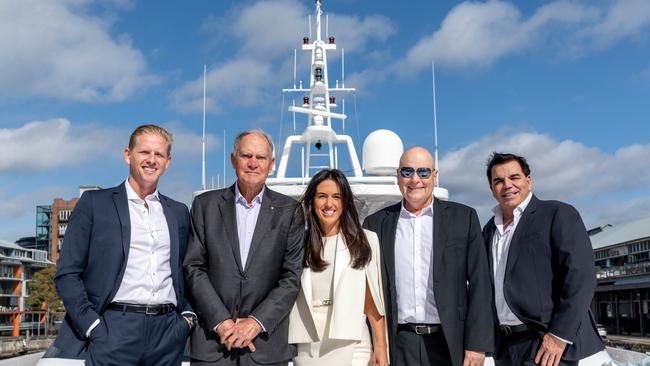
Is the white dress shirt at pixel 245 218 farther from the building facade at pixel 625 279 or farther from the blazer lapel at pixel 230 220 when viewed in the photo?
the building facade at pixel 625 279

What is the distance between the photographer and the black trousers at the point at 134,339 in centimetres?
393

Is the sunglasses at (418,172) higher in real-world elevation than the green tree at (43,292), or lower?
higher

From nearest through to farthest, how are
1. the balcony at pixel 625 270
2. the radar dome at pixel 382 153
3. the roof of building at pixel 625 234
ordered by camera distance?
the radar dome at pixel 382 153, the balcony at pixel 625 270, the roof of building at pixel 625 234

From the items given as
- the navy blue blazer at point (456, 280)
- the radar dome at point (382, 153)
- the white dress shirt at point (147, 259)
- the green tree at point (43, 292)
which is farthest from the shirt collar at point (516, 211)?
the green tree at point (43, 292)

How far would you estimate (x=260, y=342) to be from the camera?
4160mm

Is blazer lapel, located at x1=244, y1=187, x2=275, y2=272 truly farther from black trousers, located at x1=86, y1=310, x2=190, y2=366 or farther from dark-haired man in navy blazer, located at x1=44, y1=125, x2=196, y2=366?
black trousers, located at x1=86, y1=310, x2=190, y2=366

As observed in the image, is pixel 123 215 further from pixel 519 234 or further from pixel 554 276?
pixel 554 276

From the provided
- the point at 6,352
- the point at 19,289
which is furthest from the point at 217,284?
the point at 19,289

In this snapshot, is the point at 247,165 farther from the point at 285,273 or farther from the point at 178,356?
the point at 178,356

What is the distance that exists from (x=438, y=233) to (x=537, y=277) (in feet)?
2.38

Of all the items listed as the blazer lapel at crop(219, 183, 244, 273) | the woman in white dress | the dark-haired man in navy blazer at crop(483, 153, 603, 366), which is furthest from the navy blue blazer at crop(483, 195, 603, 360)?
the blazer lapel at crop(219, 183, 244, 273)

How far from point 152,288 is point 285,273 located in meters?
0.88

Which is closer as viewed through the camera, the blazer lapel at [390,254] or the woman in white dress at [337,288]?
the woman in white dress at [337,288]

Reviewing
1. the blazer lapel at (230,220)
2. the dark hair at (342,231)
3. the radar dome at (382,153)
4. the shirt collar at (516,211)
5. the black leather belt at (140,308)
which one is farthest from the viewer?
the radar dome at (382,153)
